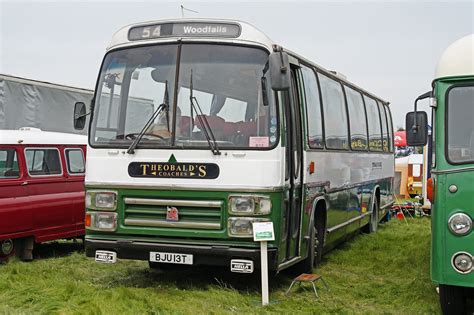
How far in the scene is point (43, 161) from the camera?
10.6m

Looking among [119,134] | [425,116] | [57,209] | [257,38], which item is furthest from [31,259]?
[425,116]

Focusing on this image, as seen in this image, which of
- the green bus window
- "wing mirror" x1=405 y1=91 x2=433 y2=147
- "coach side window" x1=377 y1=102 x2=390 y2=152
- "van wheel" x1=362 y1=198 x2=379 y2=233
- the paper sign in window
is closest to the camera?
the green bus window

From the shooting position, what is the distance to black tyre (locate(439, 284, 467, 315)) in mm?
6344

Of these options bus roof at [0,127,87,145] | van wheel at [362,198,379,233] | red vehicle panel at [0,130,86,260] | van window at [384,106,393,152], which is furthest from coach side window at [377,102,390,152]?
red vehicle panel at [0,130,86,260]

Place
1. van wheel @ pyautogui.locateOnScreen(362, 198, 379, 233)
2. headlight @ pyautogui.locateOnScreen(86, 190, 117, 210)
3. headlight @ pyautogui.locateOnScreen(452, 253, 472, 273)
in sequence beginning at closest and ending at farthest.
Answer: headlight @ pyautogui.locateOnScreen(452, 253, 472, 273) → headlight @ pyautogui.locateOnScreen(86, 190, 117, 210) → van wheel @ pyautogui.locateOnScreen(362, 198, 379, 233)

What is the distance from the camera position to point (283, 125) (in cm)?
743

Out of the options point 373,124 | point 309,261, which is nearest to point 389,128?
point 373,124

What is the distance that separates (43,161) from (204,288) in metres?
4.10

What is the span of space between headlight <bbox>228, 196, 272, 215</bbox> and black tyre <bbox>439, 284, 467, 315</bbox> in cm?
198

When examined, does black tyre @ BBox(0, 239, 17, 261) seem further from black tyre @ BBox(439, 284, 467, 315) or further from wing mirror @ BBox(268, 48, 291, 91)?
black tyre @ BBox(439, 284, 467, 315)

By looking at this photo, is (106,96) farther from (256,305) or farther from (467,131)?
(467,131)

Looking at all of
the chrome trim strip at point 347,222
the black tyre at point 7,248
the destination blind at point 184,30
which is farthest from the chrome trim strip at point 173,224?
the black tyre at point 7,248

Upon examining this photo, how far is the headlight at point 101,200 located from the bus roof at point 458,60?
152 inches

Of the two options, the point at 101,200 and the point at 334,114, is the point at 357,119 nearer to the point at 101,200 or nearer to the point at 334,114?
the point at 334,114
